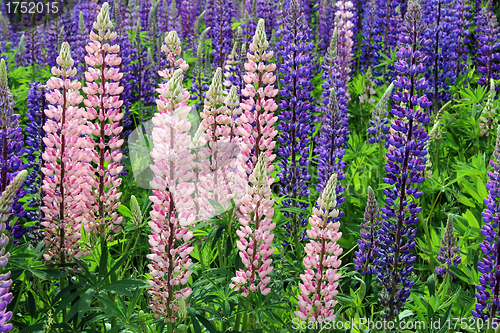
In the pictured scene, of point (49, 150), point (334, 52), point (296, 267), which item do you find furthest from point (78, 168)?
point (334, 52)

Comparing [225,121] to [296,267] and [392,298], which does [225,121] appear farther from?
[392,298]

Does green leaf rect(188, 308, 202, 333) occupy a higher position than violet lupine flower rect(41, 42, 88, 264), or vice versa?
violet lupine flower rect(41, 42, 88, 264)

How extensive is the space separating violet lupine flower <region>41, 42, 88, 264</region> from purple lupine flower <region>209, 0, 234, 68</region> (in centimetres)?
351

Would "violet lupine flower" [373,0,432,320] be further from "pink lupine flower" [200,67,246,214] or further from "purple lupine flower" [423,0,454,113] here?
"purple lupine flower" [423,0,454,113]

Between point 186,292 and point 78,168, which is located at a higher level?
point 78,168

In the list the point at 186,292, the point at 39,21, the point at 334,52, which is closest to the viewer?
the point at 186,292

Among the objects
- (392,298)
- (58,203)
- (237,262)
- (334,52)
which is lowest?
(392,298)

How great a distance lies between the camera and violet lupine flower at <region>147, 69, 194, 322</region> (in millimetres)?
2328

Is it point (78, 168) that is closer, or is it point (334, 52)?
point (78, 168)

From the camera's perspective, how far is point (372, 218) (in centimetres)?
334

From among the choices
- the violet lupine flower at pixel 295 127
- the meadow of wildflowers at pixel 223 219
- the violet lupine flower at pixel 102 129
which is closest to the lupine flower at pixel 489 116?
the meadow of wildflowers at pixel 223 219

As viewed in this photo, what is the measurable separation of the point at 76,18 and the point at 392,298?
7.69 metres

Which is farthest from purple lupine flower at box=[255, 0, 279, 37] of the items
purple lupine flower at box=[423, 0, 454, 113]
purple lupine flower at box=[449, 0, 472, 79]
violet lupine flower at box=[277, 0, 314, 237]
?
violet lupine flower at box=[277, 0, 314, 237]

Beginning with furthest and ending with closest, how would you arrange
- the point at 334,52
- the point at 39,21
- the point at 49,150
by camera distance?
the point at 39,21
the point at 334,52
the point at 49,150
